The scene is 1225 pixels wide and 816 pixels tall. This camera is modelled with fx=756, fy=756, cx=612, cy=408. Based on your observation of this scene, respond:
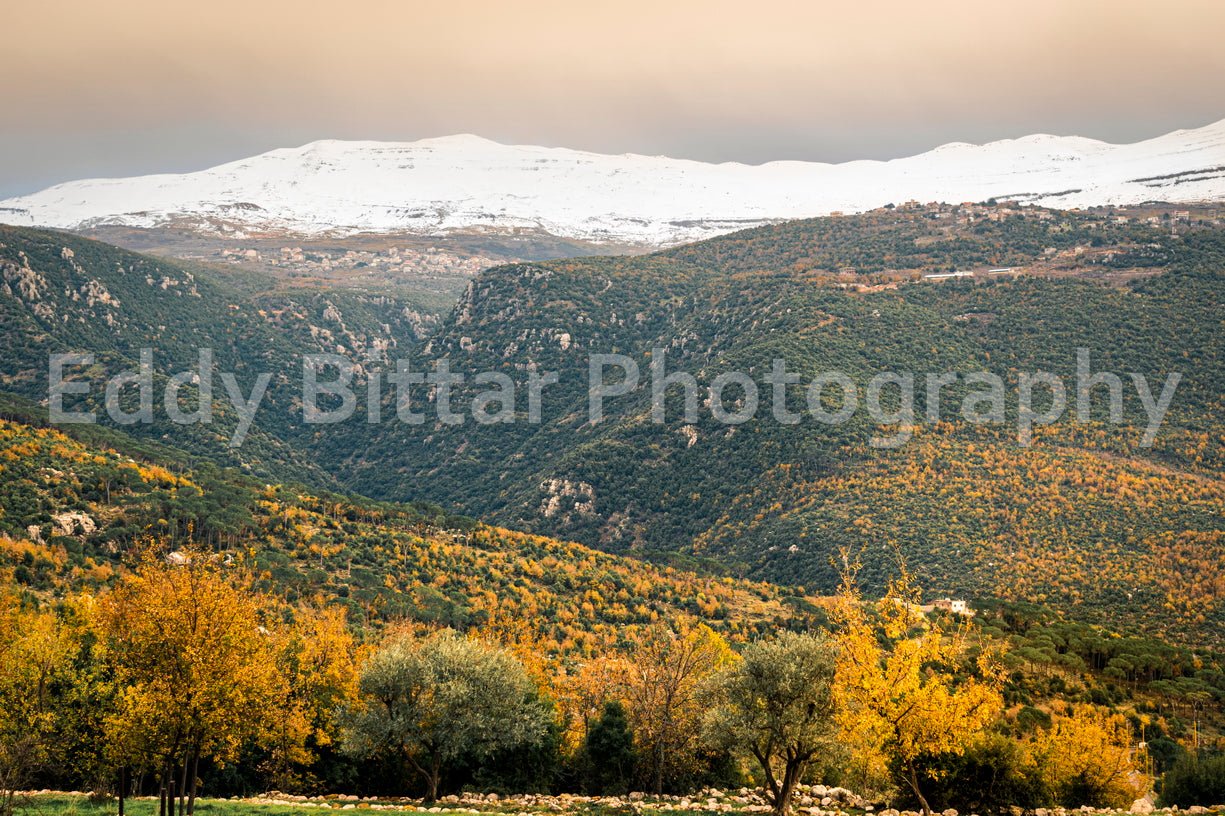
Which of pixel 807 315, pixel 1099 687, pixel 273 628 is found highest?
pixel 807 315

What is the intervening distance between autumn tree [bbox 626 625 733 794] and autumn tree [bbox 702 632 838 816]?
4.64 meters

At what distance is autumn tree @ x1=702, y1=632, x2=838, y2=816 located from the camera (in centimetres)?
2502

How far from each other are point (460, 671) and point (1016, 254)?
6642 inches

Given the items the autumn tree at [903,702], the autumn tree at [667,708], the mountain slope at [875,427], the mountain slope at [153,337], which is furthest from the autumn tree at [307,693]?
the mountain slope at [153,337]

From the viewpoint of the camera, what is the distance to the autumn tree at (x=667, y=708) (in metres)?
31.5

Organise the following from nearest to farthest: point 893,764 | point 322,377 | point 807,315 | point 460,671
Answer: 1. point 893,764
2. point 460,671
3. point 807,315
4. point 322,377

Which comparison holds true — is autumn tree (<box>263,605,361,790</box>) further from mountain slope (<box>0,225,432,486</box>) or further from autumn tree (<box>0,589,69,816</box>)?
mountain slope (<box>0,225,432,486</box>)

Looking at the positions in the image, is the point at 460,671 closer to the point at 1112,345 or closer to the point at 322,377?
the point at 1112,345

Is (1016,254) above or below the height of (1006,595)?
above

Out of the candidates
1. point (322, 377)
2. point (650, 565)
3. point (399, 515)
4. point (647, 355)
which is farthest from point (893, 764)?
point (322, 377)

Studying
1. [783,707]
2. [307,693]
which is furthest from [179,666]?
[783,707]

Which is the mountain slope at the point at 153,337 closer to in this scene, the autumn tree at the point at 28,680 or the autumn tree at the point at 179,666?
the autumn tree at the point at 28,680

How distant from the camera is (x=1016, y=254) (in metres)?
164

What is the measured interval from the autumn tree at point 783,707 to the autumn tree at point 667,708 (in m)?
4.64
